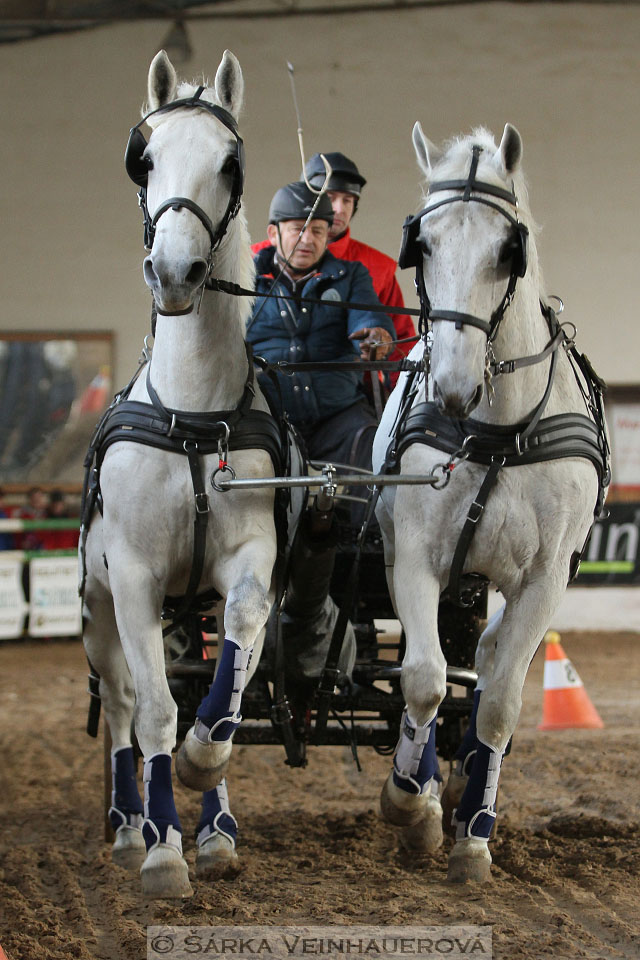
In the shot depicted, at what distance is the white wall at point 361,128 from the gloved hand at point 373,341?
7.90 metres

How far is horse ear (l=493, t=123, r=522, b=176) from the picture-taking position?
2.96 m

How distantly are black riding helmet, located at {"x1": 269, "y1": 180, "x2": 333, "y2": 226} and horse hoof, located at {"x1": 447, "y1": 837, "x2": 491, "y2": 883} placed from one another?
2144 millimetres

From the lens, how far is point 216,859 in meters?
3.43

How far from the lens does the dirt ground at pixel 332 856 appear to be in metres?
2.90

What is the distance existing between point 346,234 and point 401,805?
8.82 ft

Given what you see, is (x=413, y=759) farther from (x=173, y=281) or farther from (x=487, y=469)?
(x=173, y=281)

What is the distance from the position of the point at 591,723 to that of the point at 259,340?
355cm

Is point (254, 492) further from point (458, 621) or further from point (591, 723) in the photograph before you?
point (591, 723)

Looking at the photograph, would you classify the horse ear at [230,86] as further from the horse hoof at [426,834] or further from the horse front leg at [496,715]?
the horse hoof at [426,834]

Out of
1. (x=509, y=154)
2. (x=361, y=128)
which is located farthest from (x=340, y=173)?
(x=361, y=128)

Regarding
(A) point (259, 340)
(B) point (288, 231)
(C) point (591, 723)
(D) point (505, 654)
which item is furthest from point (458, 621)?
(C) point (591, 723)

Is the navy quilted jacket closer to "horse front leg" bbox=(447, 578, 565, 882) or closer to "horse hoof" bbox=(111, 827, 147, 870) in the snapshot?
"horse front leg" bbox=(447, 578, 565, 882)

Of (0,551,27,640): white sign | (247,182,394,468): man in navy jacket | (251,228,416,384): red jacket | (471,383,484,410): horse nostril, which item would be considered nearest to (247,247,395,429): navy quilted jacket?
(247,182,394,468): man in navy jacket

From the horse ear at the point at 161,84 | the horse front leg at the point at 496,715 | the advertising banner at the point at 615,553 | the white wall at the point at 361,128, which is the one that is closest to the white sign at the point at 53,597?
the white wall at the point at 361,128
